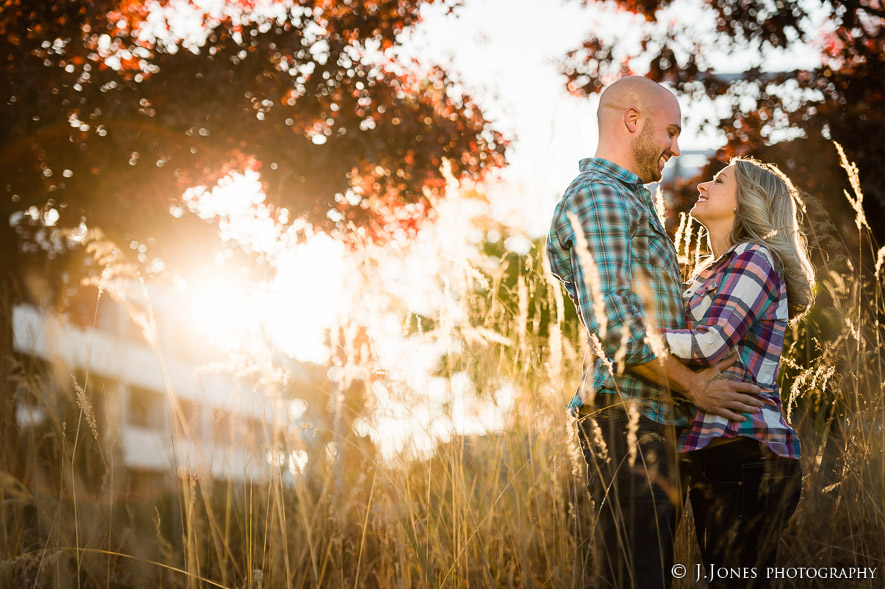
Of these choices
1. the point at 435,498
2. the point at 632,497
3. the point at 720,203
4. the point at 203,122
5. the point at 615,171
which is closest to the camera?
the point at 632,497

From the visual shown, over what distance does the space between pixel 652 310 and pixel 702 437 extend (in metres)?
0.31

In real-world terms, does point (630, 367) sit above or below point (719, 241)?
below

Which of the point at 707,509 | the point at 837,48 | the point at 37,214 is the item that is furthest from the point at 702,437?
the point at 37,214

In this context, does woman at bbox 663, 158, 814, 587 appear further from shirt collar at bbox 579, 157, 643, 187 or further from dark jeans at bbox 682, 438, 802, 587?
shirt collar at bbox 579, 157, 643, 187

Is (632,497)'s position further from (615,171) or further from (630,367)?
(615,171)

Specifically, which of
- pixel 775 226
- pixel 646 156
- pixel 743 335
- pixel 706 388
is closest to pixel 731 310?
pixel 743 335

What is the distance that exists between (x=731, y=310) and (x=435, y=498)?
4.25 ft

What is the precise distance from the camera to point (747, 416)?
5.67ft

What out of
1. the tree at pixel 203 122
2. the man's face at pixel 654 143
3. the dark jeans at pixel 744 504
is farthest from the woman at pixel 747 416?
the tree at pixel 203 122

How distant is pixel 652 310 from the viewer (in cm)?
175

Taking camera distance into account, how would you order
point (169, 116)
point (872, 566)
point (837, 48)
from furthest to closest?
point (837, 48)
point (169, 116)
point (872, 566)

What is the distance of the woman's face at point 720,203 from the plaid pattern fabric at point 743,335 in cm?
14

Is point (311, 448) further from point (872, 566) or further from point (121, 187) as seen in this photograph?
point (121, 187)

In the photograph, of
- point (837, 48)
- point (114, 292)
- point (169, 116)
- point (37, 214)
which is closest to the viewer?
point (114, 292)
